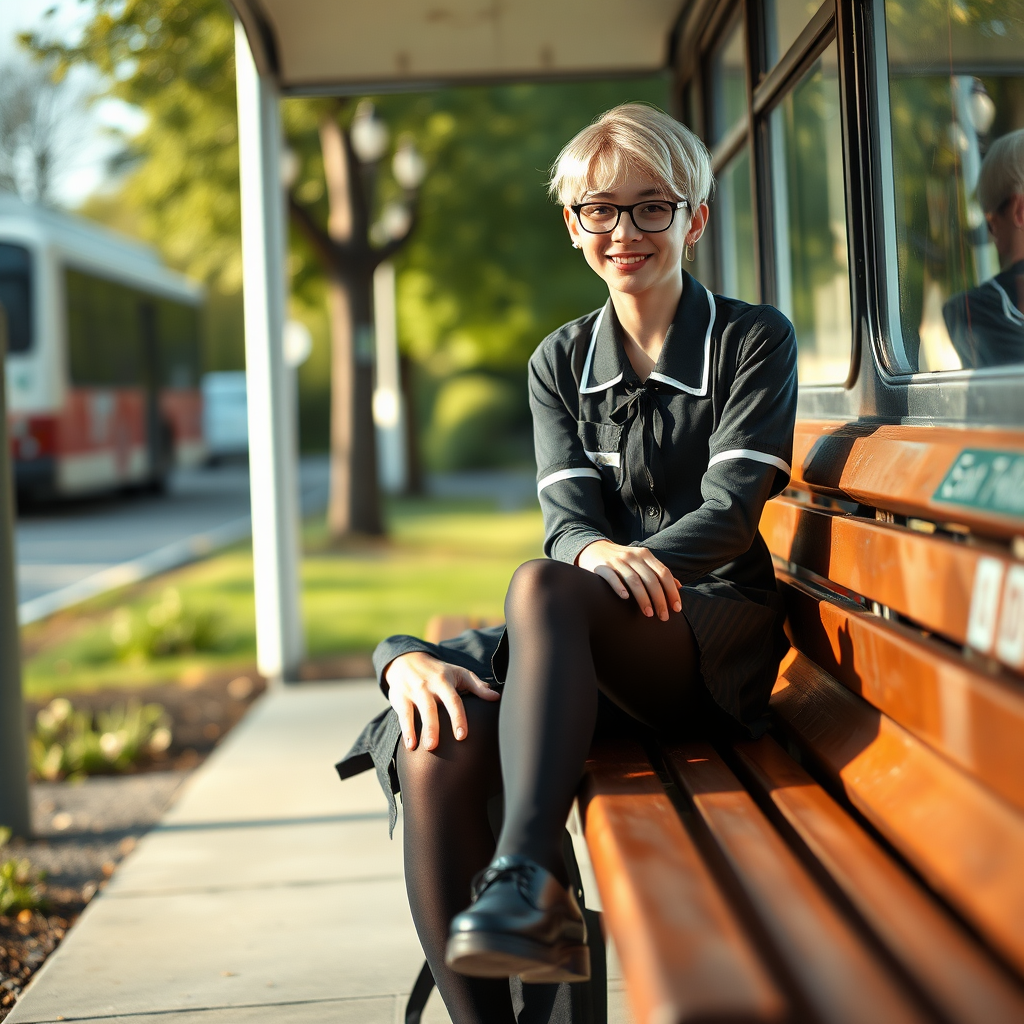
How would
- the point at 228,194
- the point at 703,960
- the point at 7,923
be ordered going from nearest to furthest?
the point at 703,960 < the point at 7,923 < the point at 228,194

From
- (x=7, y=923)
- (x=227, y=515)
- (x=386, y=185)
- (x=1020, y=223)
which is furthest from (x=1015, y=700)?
(x=227, y=515)

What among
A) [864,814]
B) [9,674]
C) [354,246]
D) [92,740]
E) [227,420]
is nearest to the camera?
[864,814]

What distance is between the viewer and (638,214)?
238 cm

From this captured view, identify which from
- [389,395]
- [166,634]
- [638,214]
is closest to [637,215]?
[638,214]

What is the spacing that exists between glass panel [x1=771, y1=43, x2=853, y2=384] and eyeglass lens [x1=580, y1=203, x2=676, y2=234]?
1.21m

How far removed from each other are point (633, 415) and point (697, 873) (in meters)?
1.13

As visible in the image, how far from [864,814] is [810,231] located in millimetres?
2708

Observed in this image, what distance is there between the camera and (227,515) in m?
17.2

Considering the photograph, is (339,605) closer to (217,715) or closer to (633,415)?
(217,715)

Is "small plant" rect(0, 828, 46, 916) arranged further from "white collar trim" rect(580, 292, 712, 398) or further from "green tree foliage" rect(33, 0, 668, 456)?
"green tree foliage" rect(33, 0, 668, 456)

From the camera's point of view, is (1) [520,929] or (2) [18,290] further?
(2) [18,290]

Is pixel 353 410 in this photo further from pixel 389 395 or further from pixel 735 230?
pixel 735 230

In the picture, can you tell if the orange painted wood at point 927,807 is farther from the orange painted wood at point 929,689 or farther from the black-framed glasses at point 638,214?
the black-framed glasses at point 638,214

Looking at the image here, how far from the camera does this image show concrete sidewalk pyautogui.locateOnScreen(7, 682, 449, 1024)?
272 centimetres
